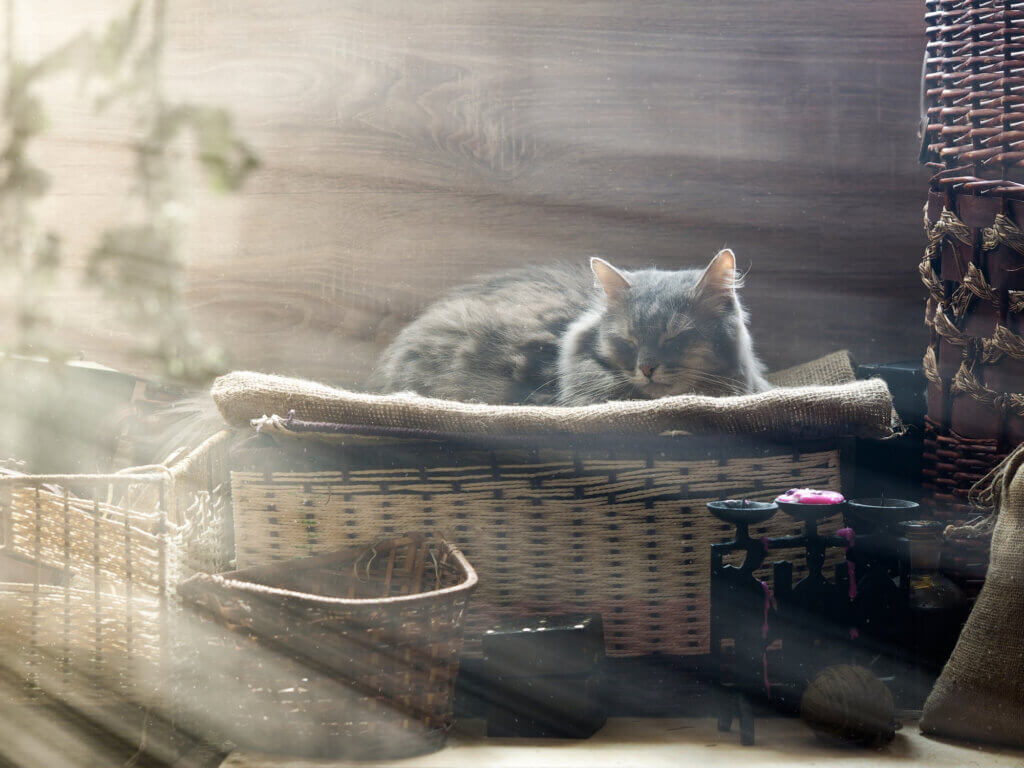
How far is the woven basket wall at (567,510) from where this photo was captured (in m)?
1.32

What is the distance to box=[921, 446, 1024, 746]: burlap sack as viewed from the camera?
3.70 ft

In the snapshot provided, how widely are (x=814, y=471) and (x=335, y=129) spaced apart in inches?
53.5

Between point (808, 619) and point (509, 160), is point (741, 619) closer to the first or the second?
point (808, 619)

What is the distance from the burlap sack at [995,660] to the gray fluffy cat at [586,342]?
524 millimetres

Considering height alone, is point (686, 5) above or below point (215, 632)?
above

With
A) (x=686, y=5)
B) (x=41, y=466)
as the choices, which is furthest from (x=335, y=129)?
(x=41, y=466)

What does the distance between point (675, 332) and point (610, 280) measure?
0.16m

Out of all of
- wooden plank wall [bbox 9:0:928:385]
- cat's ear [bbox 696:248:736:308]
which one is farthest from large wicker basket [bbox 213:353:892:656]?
wooden plank wall [bbox 9:0:928:385]

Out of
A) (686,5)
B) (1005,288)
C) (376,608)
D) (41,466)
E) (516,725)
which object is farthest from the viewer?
(686,5)

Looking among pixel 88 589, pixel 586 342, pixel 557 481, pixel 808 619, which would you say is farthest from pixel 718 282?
pixel 88 589

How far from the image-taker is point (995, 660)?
1.13m

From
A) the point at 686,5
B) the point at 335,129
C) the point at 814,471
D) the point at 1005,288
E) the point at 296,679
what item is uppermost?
the point at 686,5

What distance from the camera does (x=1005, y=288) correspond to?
1.31 meters

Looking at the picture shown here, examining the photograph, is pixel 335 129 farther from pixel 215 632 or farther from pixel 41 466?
pixel 215 632
